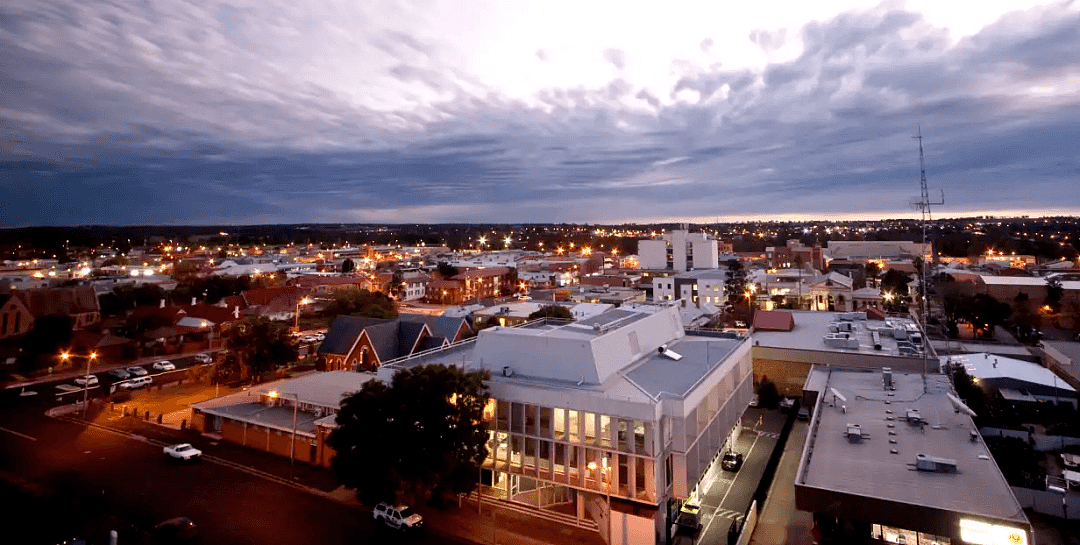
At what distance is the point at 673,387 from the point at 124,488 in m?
20.2

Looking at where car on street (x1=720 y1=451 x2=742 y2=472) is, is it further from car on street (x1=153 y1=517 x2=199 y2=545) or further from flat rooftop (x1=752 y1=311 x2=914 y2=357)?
car on street (x1=153 y1=517 x2=199 y2=545)

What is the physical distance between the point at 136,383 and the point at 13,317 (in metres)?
17.0

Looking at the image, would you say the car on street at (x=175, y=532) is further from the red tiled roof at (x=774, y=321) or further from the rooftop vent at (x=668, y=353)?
the red tiled roof at (x=774, y=321)

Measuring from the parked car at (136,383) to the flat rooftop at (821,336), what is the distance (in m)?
39.6

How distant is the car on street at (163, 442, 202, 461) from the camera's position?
22.0 m

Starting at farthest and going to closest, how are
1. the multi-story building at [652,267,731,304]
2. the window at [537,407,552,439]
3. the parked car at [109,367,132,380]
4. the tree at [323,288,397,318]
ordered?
1. the multi-story building at [652,267,731,304]
2. the tree at [323,288,397,318]
3. the parked car at [109,367,132,380]
4. the window at [537,407,552,439]

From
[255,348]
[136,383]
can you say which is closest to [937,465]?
[255,348]

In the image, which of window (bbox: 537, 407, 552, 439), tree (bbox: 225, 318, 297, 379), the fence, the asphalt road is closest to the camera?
the asphalt road

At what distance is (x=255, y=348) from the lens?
3175cm

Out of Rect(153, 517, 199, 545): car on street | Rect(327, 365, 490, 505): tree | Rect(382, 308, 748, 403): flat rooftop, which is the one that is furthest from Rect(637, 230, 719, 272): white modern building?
Rect(153, 517, 199, 545): car on street

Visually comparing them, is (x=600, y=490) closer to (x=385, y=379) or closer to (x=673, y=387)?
(x=673, y=387)

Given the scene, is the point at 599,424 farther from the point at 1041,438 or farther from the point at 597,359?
the point at 1041,438

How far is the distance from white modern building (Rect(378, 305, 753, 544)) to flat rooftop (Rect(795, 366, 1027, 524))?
366 centimetres

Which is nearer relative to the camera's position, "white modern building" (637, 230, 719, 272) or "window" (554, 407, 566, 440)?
"window" (554, 407, 566, 440)
